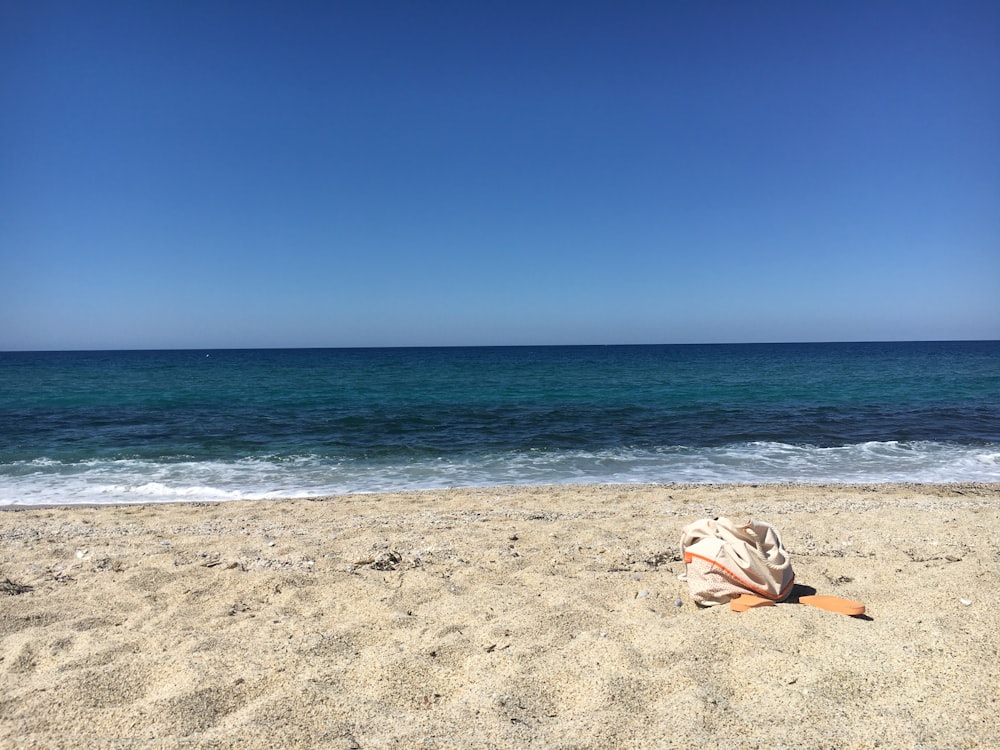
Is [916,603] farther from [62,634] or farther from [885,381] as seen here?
[885,381]

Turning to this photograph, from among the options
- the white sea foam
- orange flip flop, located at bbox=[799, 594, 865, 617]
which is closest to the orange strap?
orange flip flop, located at bbox=[799, 594, 865, 617]

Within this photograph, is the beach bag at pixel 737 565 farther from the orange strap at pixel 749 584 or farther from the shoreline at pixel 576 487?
the shoreline at pixel 576 487

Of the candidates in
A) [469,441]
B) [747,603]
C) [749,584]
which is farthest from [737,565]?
[469,441]

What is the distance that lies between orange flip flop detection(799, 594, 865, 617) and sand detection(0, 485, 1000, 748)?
0.19 metres

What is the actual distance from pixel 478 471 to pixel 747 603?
7868mm

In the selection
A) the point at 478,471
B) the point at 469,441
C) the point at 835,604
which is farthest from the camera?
the point at 469,441

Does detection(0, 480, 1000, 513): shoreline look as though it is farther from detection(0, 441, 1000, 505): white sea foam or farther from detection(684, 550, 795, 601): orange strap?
detection(684, 550, 795, 601): orange strap

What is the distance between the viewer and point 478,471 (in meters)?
11.8

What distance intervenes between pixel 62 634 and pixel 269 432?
12.8m

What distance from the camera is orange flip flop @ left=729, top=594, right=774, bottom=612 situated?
4156mm

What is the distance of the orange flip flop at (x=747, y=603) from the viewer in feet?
13.6

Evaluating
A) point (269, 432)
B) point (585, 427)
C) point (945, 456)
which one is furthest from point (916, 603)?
point (269, 432)

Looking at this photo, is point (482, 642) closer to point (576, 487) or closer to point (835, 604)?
point (835, 604)

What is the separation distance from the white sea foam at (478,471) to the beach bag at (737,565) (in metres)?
6.21
